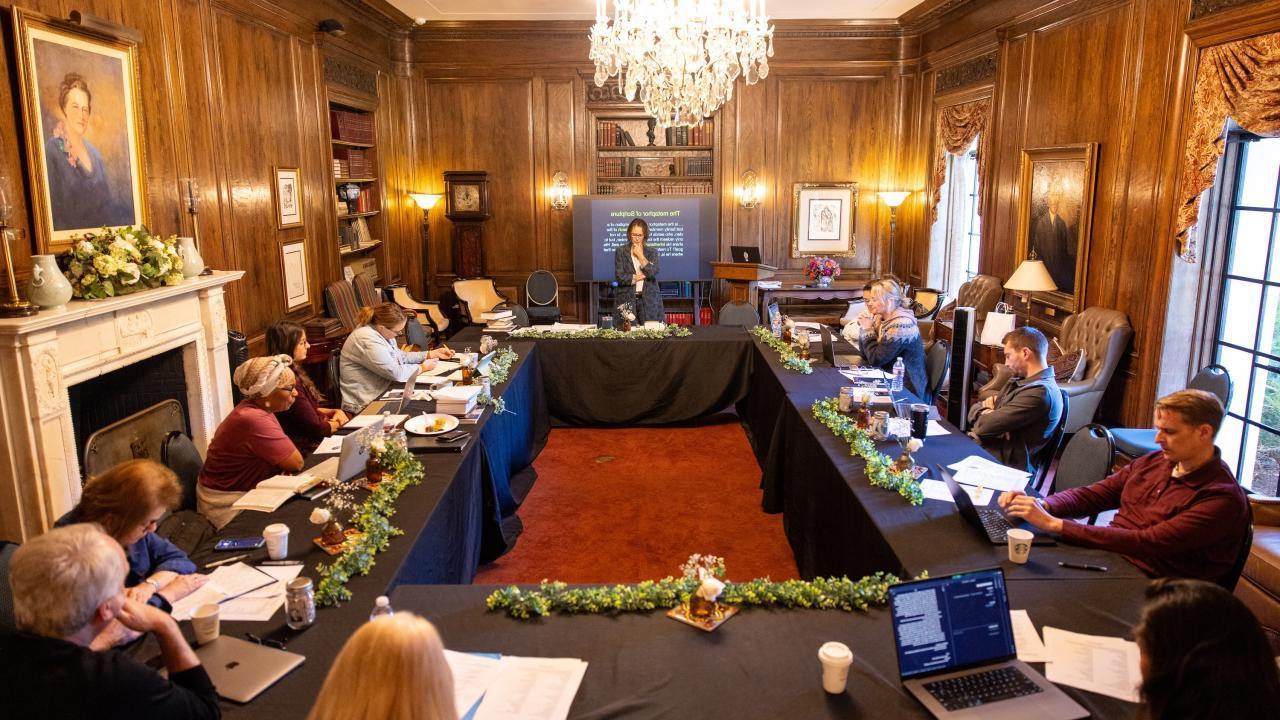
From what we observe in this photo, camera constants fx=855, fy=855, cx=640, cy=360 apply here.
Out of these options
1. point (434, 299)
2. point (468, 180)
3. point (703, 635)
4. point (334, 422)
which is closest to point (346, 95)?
point (468, 180)

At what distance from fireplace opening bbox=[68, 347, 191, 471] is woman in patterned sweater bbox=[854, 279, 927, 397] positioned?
4540 millimetres

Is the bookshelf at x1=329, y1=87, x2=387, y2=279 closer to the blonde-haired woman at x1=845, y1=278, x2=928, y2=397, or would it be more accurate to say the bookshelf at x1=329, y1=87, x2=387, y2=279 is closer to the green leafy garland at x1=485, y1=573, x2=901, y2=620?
the blonde-haired woman at x1=845, y1=278, x2=928, y2=397

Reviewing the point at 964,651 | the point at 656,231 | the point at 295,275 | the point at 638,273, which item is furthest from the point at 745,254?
the point at 964,651

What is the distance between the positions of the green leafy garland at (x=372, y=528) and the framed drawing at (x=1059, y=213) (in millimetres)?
5413

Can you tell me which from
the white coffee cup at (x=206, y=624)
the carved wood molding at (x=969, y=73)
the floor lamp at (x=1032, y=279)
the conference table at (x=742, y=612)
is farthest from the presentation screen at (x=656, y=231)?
the white coffee cup at (x=206, y=624)

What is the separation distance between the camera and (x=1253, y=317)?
5.30m

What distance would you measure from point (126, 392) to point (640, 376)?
3718 mm

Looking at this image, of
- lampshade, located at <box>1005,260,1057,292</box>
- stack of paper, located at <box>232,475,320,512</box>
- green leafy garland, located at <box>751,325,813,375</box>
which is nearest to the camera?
stack of paper, located at <box>232,475,320,512</box>

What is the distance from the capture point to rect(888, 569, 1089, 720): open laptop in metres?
2.08

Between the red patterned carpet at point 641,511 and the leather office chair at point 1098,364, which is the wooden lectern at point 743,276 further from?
the leather office chair at point 1098,364

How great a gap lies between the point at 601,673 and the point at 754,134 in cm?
902

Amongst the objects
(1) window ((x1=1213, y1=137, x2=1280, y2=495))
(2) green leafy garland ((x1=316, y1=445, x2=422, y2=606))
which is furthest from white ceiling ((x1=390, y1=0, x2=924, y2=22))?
(2) green leafy garland ((x1=316, y1=445, x2=422, y2=606))

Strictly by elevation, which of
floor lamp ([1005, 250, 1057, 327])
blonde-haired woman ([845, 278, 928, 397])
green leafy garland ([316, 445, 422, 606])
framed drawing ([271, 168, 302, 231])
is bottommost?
green leafy garland ([316, 445, 422, 606])

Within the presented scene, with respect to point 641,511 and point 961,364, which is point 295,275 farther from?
point 961,364
